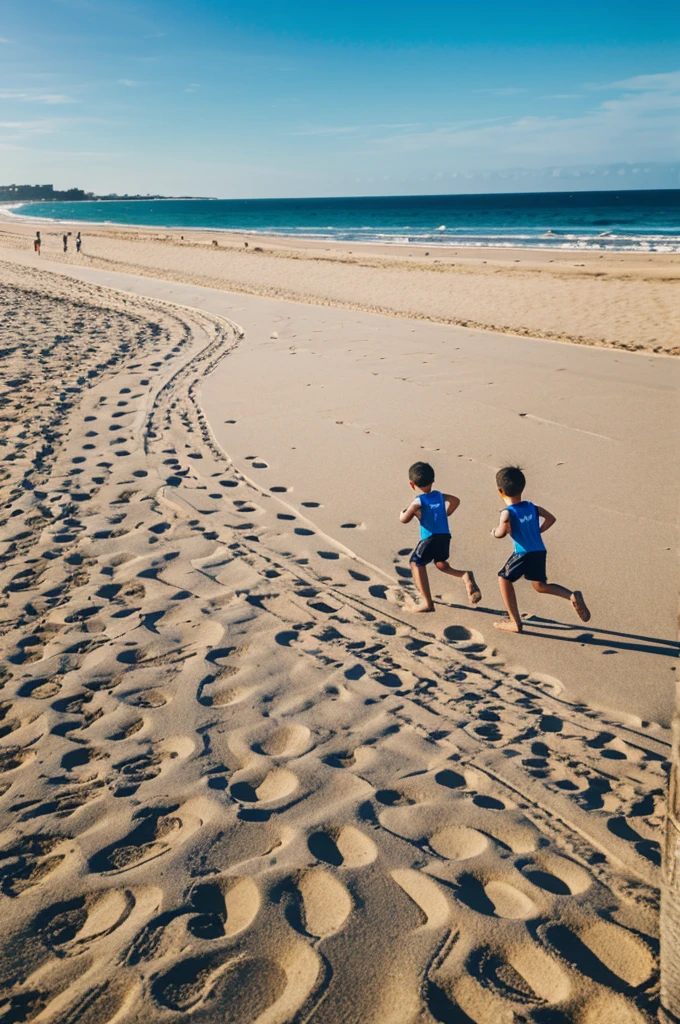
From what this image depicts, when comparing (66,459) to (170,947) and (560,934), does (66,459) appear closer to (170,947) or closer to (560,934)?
(170,947)

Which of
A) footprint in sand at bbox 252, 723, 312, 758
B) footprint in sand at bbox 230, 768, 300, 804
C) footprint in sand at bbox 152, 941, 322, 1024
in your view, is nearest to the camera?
footprint in sand at bbox 152, 941, 322, 1024

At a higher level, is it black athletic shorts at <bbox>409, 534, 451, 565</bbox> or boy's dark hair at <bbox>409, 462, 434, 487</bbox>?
boy's dark hair at <bbox>409, 462, 434, 487</bbox>

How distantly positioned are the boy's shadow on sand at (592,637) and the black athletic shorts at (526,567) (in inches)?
11.0

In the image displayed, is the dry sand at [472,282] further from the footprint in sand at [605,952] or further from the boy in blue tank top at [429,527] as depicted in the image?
the footprint in sand at [605,952]

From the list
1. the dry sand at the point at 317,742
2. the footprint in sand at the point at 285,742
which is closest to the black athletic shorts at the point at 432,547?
the dry sand at the point at 317,742

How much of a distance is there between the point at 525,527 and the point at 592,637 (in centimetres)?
71

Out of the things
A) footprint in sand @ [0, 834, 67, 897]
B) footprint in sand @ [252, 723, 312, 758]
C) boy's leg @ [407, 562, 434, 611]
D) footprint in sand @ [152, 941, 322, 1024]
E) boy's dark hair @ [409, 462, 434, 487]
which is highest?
boy's dark hair @ [409, 462, 434, 487]

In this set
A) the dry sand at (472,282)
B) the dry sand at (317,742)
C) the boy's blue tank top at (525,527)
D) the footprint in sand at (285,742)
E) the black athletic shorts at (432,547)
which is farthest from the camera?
the dry sand at (472,282)

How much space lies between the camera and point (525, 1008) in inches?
77.3

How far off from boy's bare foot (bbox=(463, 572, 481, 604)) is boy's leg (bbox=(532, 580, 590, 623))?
1.11ft

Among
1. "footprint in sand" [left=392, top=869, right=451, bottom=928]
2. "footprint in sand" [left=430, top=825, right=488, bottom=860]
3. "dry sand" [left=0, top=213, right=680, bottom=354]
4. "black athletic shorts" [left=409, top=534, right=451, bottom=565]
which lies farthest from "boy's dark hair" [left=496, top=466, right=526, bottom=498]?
"dry sand" [left=0, top=213, right=680, bottom=354]

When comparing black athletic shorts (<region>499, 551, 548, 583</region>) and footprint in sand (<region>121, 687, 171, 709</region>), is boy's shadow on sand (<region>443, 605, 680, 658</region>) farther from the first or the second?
footprint in sand (<region>121, 687, 171, 709</region>)

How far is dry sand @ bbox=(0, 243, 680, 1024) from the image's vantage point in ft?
6.83

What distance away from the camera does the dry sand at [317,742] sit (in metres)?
2.08
